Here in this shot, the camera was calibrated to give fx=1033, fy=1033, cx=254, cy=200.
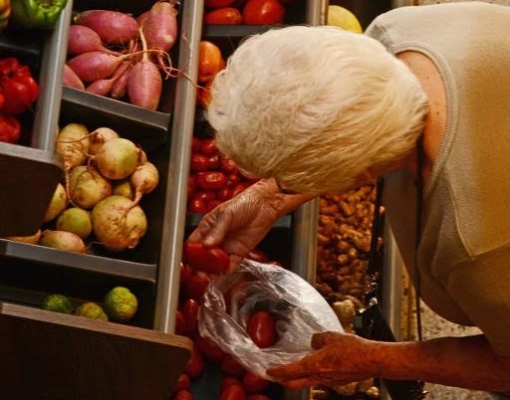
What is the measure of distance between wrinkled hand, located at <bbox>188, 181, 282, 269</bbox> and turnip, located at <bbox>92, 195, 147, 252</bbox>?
0.49 ft

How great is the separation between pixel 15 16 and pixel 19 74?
0.14m

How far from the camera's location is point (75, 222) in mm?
2578

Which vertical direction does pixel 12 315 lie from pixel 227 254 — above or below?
below

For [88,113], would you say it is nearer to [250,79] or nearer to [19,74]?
[19,74]

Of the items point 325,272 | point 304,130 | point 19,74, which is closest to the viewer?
point 304,130

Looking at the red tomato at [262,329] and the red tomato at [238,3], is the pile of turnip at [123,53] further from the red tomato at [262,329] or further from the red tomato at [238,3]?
the red tomato at [262,329]

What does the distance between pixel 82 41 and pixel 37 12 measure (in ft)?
1.33

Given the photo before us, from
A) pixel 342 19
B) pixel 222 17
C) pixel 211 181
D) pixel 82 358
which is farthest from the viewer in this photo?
pixel 342 19

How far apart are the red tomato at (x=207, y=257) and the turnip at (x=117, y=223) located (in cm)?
14

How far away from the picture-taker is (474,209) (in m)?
1.84

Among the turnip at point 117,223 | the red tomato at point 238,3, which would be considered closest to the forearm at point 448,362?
the turnip at point 117,223

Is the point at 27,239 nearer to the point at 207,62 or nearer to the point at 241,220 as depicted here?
the point at 241,220

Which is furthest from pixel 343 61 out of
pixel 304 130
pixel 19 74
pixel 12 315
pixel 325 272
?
pixel 325 272

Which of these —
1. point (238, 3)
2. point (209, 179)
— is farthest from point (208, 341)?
point (238, 3)
